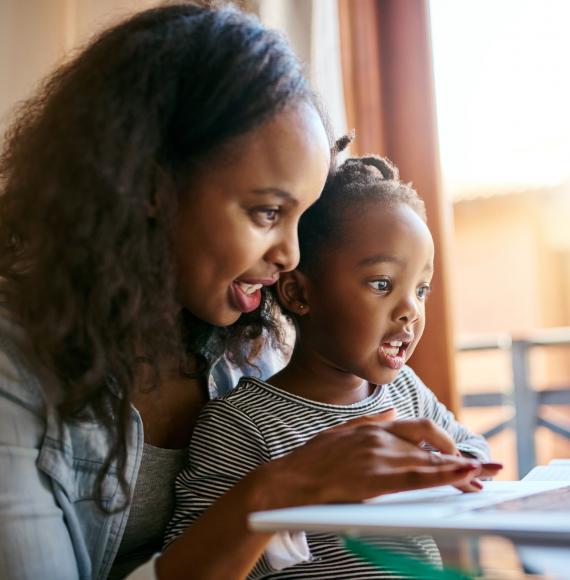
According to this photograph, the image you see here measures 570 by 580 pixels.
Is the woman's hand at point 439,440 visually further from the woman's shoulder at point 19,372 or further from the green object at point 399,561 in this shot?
the woman's shoulder at point 19,372

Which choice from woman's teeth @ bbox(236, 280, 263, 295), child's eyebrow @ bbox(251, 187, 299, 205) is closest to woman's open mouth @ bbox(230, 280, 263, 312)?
woman's teeth @ bbox(236, 280, 263, 295)

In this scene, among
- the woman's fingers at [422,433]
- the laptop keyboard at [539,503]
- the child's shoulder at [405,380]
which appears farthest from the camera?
the child's shoulder at [405,380]

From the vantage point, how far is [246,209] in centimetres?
89

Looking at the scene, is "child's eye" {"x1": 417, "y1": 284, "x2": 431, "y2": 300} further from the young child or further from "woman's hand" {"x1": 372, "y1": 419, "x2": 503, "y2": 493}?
"woman's hand" {"x1": 372, "y1": 419, "x2": 503, "y2": 493}

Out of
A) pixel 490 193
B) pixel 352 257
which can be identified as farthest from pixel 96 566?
pixel 490 193

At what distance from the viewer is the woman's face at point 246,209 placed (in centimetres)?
89

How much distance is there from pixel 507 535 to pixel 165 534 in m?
0.56

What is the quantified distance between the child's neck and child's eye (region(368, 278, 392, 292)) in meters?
0.13

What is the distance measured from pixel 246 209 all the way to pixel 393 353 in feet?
0.99

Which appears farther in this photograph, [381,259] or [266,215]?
[381,259]

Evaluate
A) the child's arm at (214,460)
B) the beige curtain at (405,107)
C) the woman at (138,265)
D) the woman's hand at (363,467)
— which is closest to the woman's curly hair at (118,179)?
the woman at (138,265)

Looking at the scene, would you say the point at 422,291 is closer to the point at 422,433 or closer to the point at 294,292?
the point at 294,292

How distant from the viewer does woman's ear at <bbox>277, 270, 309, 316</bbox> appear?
43.7 inches

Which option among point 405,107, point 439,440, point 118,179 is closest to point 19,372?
point 118,179
